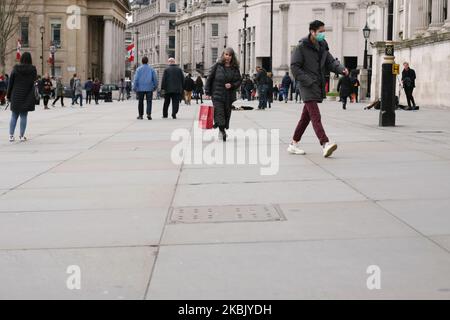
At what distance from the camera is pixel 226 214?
294 inches

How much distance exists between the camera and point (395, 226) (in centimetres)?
668

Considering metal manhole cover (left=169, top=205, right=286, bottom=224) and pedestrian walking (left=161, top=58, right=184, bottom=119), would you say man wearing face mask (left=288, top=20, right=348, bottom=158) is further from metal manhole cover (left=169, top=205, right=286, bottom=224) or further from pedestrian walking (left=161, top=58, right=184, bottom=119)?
pedestrian walking (left=161, top=58, right=184, bottom=119)

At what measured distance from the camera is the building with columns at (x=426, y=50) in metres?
33.4

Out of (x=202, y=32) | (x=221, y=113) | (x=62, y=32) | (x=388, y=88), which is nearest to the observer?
(x=221, y=113)

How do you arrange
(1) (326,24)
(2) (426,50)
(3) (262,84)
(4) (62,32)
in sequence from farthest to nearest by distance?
(4) (62,32) → (1) (326,24) → (2) (426,50) → (3) (262,84)

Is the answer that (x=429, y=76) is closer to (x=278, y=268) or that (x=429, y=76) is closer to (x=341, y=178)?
(x=341, y=178)

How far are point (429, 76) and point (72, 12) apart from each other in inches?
2480

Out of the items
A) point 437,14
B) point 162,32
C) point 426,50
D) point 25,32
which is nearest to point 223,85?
point 426,50

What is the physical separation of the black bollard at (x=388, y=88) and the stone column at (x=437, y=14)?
2005 centimetres

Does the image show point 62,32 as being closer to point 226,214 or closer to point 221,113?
point 221,113

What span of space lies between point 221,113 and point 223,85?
566 mm

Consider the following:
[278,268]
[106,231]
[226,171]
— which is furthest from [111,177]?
[278,268]

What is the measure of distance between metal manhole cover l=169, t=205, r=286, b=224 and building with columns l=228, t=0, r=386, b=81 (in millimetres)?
77721

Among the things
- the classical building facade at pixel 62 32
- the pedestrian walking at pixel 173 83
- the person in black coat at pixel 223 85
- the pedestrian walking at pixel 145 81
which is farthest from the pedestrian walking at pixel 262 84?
the classical building facade at pixel 62 32
